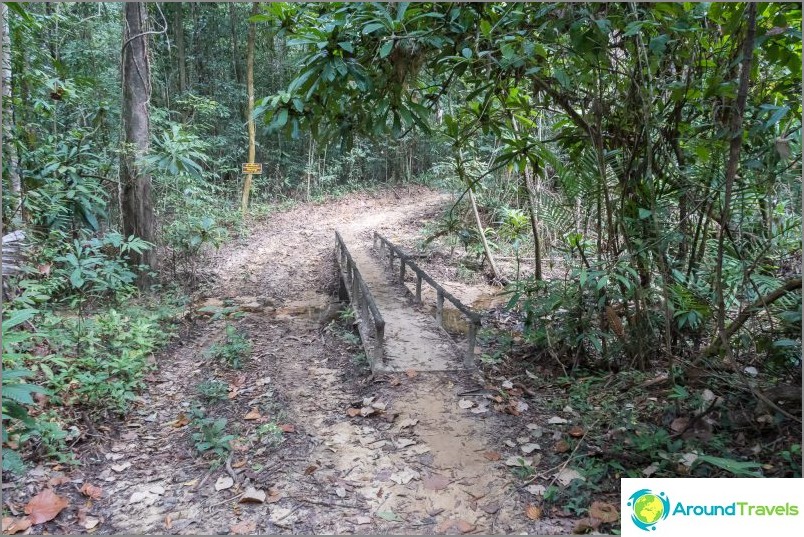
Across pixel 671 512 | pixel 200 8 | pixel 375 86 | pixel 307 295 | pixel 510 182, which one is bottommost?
pixel 307 295

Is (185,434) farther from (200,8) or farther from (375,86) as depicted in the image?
(200,8)

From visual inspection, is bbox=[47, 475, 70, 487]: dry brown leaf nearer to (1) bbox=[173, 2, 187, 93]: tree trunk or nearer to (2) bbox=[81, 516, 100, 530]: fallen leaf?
(2) bbox=[81, 516, 100, 530]: fallen leaf

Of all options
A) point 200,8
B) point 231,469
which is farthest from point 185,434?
point 200,8

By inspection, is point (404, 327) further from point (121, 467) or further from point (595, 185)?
point (121, 467)

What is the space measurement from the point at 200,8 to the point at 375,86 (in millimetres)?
18926

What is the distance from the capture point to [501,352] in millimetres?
5684

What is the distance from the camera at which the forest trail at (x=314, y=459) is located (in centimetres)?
302

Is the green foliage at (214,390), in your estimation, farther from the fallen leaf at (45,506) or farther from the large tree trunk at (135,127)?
the large tree trunk at (135,127)

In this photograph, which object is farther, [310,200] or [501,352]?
[310,200]

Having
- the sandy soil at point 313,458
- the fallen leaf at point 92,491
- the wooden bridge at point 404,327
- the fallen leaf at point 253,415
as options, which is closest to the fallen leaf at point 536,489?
the sandy soil at point 313,458

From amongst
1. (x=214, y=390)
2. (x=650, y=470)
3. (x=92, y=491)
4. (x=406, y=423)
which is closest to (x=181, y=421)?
(x=214, y=390)

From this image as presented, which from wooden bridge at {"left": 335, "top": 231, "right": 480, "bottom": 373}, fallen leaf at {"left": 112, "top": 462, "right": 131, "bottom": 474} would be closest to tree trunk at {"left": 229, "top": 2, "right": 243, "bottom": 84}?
wooden bridge at {"left": 335, "top": 231, "right": 480, "bottom": 373}

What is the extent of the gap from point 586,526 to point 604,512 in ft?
0.49

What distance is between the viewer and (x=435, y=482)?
10.8 feet
